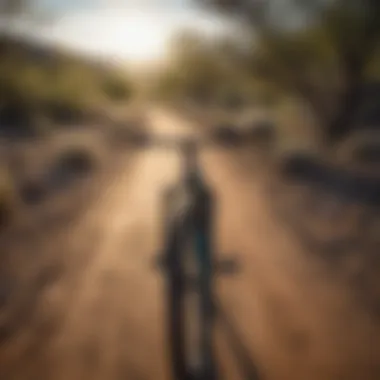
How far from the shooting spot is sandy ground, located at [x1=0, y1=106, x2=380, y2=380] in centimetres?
142

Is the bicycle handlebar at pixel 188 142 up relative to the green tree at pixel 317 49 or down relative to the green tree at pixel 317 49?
down

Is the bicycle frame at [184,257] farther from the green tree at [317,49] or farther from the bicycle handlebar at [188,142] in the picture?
Result: the green tree at [317,49]

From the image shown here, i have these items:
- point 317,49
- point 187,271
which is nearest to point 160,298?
point 187,271

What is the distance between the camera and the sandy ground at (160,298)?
1419 mm

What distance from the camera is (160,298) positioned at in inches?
56.9

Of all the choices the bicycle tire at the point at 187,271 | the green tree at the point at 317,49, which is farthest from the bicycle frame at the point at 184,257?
the green tree at the point at 317,49

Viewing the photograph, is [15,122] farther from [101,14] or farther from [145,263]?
[145,263]

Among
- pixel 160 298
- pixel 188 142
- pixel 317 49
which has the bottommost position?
pixel 160 298

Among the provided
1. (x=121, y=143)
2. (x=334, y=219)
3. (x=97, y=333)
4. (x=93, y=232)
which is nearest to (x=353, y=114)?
(x=334, y=219)

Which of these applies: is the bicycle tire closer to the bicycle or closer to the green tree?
the bicycle

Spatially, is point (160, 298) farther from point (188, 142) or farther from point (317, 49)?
point (317, 49)

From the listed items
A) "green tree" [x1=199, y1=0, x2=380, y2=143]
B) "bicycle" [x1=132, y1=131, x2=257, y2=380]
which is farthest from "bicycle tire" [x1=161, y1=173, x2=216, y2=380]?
"green tree" [x1=199, y1=0, x2=380, y2=143]

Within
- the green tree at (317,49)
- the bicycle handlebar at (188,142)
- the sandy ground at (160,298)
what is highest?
the green tree at (317,49)

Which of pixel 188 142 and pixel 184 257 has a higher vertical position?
pixel 188 142
